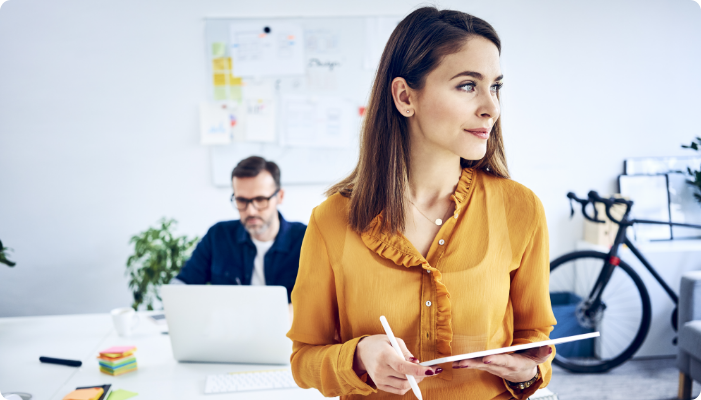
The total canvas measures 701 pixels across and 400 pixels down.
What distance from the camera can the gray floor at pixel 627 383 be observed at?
2498mm

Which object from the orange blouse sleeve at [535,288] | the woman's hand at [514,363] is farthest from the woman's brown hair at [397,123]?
the woman's hand at [514,363]

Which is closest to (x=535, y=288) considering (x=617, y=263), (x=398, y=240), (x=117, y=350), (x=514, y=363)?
(x=514, y=363)

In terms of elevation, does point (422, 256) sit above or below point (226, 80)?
below

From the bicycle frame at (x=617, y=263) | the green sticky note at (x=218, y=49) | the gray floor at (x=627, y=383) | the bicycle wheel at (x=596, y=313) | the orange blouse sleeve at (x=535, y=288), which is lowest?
the gray floor at (x=627, y=383)

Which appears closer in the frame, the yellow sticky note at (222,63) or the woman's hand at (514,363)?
the woman's hand at (514,363)

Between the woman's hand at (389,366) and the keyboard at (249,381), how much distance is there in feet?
2.05

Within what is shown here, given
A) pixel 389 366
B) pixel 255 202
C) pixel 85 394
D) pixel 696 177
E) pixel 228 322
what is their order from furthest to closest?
pixel 696 177
pixel 255 202
pixel 228 322
pixel 85 394
pixel 389 366

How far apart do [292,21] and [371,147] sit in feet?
7.45

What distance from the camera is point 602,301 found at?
288 cm

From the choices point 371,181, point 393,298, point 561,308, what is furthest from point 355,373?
point 561,308

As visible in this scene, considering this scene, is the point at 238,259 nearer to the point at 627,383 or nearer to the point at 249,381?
the point at 249,381

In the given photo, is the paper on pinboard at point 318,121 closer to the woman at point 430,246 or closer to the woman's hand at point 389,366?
the woman at point 430,246

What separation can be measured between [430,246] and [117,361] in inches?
43.7

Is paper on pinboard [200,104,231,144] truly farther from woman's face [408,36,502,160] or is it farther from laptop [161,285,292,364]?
woman's face [408,36,502,160]
